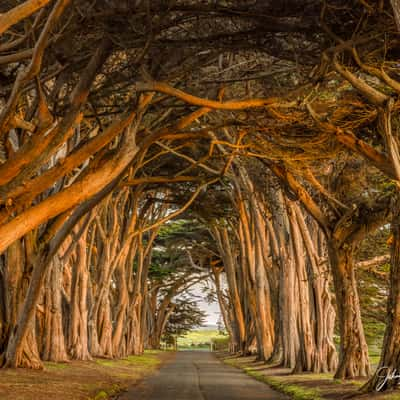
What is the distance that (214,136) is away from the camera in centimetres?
1489

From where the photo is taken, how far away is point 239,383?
14.2 meters

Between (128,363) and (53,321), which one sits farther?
(128,363)

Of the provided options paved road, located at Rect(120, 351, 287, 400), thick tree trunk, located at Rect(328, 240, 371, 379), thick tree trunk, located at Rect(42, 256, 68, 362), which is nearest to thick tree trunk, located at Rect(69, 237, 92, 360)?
thick tree trunk, located at Rect(42, 256, 68, 362)

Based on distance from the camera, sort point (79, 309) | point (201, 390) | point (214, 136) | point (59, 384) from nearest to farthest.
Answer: point (59, 384) → point (201, 390) → point (214, 136) → point (79, 309)

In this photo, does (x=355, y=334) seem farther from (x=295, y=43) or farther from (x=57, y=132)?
(x=57, y=132)

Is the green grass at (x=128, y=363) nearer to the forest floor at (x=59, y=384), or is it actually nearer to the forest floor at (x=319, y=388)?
the forest floor at (x=59, y=384)

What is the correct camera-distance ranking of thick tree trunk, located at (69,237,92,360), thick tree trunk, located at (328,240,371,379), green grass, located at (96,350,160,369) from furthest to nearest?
1. green grass, located at (96,350,160,369)
2. thick tree trunk, located at (69,237,92,360)
3. thick tree trunk, located at (328,240,371,379)

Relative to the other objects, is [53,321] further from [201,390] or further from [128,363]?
[128,363]

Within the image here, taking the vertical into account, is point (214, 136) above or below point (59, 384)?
above

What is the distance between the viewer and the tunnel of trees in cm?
862

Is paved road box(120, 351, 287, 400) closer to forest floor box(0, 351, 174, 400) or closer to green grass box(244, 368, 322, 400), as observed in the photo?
green grass box(244, 368, 322, 400)

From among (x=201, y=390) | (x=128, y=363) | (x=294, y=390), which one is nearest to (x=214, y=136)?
(x=201, y=390)

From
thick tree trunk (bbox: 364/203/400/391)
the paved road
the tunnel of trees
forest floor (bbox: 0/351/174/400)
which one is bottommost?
the paved road

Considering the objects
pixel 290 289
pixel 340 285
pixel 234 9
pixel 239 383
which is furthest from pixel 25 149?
pixel 290 289
